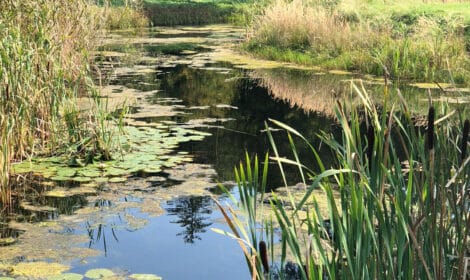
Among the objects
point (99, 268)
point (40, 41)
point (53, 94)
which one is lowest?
point (99, 268)

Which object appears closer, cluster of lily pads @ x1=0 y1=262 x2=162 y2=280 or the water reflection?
cluster of lily pads @ x1=0 y1=262 x2=162 y2=280

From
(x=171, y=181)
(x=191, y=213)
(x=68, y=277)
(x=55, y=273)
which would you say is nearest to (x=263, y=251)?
(x=68, y=277)

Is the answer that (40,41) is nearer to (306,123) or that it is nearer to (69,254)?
(69,254)

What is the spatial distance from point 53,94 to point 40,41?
1.64 ft

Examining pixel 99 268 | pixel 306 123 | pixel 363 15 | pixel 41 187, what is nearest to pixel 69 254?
pixel 99 268

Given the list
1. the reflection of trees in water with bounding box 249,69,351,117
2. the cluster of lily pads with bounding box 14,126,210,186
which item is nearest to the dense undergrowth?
the cluster of lily pads with bounding box 14,126,210,186

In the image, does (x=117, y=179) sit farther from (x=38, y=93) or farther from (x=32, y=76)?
(x=32, y=76)

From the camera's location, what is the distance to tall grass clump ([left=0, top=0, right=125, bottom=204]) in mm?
5469

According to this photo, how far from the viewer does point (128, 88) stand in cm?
1094

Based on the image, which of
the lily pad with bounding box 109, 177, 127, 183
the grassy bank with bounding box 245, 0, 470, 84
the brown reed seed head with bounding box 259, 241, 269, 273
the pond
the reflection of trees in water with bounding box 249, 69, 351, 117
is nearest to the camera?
the brown reed seed head with bounding box 259, 241, 269, 273

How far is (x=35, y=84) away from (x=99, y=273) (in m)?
2.69

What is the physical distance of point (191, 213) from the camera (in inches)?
210

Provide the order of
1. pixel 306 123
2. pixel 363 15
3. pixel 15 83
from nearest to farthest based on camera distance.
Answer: pixel 15 83 → pixel 306 123 → pixel 363 15

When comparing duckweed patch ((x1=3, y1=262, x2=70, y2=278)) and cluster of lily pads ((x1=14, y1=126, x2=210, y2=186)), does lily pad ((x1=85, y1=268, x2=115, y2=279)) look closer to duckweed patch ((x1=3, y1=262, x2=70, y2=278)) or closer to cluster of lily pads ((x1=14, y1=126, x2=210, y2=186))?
duckweed patch ((x1=3, y1=262, x2=70, y2=278))
